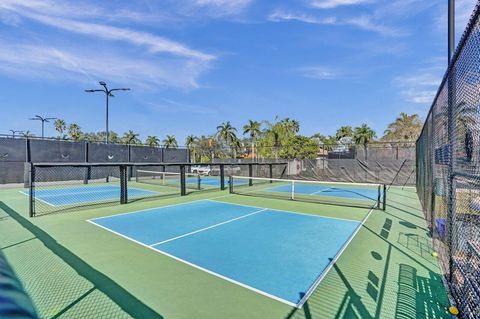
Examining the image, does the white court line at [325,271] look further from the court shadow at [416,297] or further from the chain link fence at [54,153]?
the chain link fence at [54,153]

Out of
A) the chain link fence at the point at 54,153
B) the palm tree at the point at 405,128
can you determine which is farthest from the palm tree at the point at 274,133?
the palm tree at the point at 405,128

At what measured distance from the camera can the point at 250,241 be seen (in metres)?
5.88

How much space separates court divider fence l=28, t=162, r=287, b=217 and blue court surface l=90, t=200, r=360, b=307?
307 centimetres

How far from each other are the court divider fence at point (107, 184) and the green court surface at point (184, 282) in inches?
165

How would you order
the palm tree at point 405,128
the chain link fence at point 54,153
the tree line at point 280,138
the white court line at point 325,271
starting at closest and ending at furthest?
the white court line at point 325,271
the chain link fence at point 54,153
the tree line at point 280,138
the palm tree at point 405,128

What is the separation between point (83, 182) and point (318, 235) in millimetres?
17922

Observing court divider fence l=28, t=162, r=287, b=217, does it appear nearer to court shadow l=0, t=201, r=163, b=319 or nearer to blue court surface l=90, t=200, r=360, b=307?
blue court surface l=90, t=200, r=360, b=307

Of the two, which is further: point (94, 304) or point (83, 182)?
point (83, 182)

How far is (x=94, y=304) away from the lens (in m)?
3.43

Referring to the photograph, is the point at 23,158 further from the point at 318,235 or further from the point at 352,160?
the point at 352,160

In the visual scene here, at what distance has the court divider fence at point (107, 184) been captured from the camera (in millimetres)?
10703

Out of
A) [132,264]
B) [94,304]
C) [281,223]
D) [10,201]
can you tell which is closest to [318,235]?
[281,223]

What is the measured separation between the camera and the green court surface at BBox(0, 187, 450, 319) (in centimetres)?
329

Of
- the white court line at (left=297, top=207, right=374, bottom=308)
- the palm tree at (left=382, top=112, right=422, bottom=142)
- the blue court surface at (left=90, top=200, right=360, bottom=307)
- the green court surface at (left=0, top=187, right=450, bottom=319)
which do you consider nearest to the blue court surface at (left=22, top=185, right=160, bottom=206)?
the blue court surface at (left=90, top=200, right=360, bottom=307)
